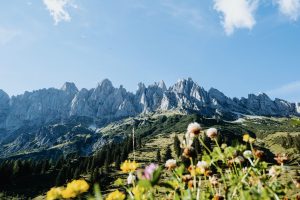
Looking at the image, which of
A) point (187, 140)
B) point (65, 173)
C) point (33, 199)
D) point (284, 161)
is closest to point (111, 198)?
point (187, 140)

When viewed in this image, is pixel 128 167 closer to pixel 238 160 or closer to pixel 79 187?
pixel 79 187

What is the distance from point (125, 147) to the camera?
158875 millimetres

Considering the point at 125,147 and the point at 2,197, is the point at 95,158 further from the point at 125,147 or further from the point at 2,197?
the point at 2,197

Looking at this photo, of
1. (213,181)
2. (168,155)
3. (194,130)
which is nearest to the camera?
(194,130)

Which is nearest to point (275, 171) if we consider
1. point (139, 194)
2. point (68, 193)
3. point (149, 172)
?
point (139, 194)

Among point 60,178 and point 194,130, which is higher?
point 60,178

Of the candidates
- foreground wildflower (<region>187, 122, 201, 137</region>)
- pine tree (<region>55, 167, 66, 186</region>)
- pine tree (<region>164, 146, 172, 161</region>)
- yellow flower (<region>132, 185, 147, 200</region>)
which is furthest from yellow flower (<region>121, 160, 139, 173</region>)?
pine tree (<region>164, 146, 172, 161</region>)

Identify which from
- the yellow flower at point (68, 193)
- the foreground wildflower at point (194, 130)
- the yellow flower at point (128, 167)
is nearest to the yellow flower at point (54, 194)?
the yellow flower at point (68, 193)

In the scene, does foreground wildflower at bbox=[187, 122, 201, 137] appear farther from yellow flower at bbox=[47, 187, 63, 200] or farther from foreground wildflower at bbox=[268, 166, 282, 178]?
yellow flower at bbox=[47, 187, 63, 200]

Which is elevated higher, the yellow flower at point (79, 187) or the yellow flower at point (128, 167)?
the yellow flower at point (128, 167)

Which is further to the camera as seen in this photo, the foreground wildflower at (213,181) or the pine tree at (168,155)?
the pine tree at (168,155)

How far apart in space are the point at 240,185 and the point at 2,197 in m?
124

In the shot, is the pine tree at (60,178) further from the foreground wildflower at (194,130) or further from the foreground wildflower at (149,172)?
the foreground wildflower at (149,172)

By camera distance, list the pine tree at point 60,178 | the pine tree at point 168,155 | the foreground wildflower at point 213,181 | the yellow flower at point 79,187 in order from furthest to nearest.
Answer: the pine tree at point 168,155 < the pine tree at point 60,178 < the foreground wildflower at point 213,181 < the yellow flower at point 79,187
